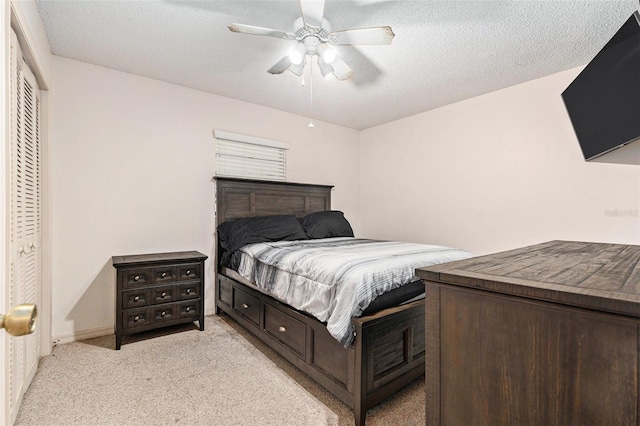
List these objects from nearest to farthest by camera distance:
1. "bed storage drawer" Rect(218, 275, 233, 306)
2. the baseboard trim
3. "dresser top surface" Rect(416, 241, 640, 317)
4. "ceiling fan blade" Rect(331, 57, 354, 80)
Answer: "dresser top surface" Rect(416, 241, 640, 317)
"ceiling fan blade" Rect(331, 57, 354, 80)
the baseboard trim
"bed storage drawer" Rect(218, 275, 233, 306)

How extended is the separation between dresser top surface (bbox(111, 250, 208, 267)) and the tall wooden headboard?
1.97 feet

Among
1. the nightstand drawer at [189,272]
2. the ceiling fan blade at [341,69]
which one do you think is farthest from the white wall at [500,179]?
the nightstand drawer at [189,272]

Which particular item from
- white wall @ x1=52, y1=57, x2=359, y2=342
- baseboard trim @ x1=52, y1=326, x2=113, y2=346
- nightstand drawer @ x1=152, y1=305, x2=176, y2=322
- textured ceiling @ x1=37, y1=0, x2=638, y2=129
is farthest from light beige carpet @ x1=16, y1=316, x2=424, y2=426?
textured ceiling @ x1=37, y1=0, x2=638, y2=129

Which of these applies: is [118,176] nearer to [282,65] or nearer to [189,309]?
[189,309]

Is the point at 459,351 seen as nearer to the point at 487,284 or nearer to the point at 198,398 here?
the point at 487,284

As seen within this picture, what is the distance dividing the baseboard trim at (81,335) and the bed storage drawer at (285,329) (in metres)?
→ 1.61

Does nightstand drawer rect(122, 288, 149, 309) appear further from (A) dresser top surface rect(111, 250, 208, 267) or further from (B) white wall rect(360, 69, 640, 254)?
(B) white wall rect(360, 69, 640, 254)

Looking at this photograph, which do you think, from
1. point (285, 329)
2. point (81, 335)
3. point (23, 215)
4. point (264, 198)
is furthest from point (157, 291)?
point (264, 198)

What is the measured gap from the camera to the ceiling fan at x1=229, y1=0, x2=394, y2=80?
1831 mm

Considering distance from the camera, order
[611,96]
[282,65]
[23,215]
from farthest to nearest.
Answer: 1. [282,65]
2. [23,215]
3. [611,96]

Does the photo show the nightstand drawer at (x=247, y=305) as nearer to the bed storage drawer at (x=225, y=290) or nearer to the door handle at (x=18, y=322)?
the bed storage drawer at (x=225, y=290)

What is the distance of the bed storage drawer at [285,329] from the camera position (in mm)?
2093

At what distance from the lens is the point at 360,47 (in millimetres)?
2469

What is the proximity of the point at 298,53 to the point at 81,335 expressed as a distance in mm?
3055
